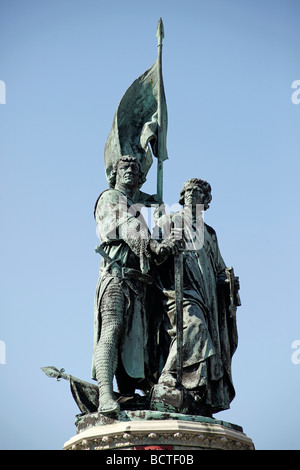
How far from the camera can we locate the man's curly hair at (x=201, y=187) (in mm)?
14773

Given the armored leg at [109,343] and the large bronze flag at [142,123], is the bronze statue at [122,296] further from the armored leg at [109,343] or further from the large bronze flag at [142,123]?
the large bronze flag at [142,123]

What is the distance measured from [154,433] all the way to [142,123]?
17.6ft

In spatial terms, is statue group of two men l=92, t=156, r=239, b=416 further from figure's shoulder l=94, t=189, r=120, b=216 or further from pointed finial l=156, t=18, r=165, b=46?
pointed finial l=156, t=18, r=165, b=46

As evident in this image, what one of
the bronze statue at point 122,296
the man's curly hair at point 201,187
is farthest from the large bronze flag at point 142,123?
the bronze statue at point 122,296

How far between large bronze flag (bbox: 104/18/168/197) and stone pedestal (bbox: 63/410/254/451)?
3959 millimetres

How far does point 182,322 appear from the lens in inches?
528

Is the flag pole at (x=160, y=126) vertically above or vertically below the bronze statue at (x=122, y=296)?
above

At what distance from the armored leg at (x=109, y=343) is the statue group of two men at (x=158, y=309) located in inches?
0.5

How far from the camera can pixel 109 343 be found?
13.1m

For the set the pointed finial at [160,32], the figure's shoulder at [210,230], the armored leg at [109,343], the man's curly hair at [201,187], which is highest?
the pointed finial at [160,32]

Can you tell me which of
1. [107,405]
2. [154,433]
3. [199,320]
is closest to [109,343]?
[107,405]

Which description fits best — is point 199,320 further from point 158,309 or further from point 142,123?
point 142,123

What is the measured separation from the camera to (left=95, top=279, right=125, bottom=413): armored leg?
1285cm
